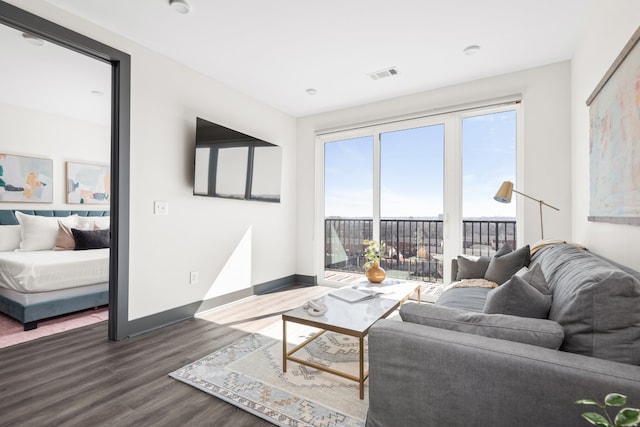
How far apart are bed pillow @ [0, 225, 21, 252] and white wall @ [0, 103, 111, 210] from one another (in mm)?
302

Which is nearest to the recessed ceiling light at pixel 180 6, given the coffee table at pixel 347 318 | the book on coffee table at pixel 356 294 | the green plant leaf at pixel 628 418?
the coffee table at pixel 347 318

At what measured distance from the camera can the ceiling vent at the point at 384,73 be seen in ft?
10.8

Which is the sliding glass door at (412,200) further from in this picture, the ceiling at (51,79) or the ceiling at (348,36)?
the ceiling at (51,79)

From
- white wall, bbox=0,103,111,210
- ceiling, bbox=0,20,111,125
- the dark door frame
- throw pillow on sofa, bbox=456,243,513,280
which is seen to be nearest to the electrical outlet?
the dark door frame

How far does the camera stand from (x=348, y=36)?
105 inches

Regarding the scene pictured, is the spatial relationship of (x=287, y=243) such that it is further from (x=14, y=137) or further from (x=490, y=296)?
(x=14, y=137)

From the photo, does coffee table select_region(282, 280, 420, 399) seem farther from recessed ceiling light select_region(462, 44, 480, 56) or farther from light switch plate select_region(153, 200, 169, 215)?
recessed ceiling light select_region(462, 44, 480, 56)

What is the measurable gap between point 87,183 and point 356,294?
474cm

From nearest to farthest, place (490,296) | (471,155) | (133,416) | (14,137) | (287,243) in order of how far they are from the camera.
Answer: (490,296) → (133,416) → (471,155) → (14,137) → (287,243)

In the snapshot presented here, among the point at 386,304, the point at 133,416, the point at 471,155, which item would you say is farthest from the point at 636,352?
the point at 471,155

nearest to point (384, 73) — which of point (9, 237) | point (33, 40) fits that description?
point (33, 40)

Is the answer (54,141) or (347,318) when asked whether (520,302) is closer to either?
(347,318)

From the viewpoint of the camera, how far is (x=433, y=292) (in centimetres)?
393

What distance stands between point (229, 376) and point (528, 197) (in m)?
3.09
